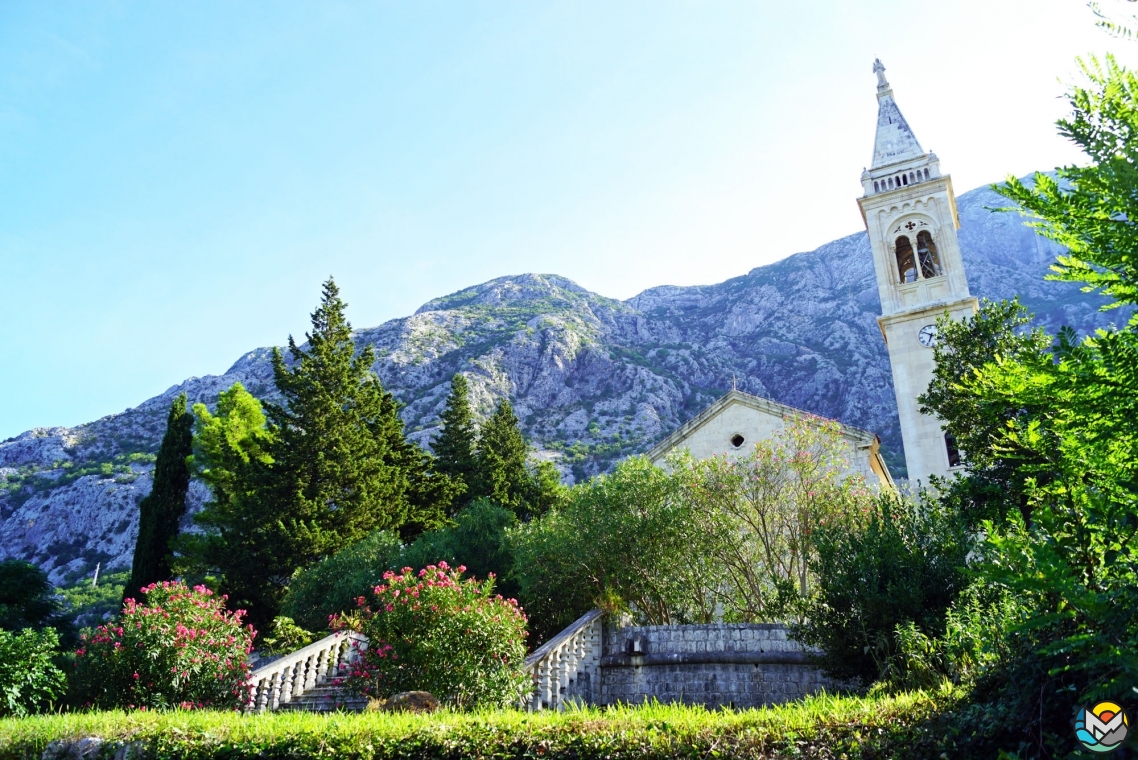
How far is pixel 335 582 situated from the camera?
865 inches

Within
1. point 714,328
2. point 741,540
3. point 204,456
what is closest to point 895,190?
point 741,540

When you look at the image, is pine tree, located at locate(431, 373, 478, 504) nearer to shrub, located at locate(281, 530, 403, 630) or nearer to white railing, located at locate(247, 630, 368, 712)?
shrub, located at locate(281, 530, 403, 630)

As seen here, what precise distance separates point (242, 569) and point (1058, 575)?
91.1 feet

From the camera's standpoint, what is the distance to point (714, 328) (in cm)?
11862

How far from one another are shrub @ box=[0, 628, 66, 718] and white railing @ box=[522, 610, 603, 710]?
822 cm

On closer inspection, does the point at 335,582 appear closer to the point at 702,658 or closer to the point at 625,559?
the point at 625,559

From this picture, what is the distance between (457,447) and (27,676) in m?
25.6

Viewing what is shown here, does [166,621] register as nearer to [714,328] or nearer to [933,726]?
[933,726]

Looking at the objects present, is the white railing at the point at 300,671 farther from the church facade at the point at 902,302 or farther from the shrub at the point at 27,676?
the church facade at the point at 902,302

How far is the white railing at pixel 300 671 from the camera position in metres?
12.8

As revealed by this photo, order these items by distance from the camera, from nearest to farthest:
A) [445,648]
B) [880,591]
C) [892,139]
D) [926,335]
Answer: [880,591] → [445,648] → [926,335] → [892,139]

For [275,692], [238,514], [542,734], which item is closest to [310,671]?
[275,692]

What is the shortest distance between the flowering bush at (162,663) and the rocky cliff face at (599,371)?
204 ft

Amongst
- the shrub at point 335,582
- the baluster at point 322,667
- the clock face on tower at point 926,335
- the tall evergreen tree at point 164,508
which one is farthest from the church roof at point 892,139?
the tall evergreen tree at point 164,508
